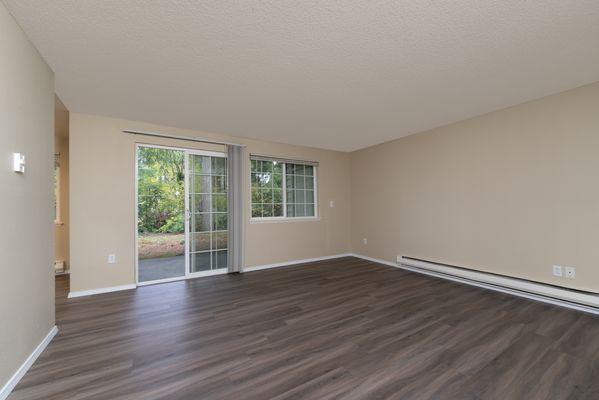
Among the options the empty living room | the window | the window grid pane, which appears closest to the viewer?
the empty living room

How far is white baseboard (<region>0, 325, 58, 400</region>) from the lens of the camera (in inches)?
61.7

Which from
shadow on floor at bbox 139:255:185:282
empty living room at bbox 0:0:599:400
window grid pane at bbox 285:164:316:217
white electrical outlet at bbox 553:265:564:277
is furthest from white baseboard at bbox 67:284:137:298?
white electrical outlet at bbox 553:265:564:277

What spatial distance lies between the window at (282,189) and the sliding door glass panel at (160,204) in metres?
2.62

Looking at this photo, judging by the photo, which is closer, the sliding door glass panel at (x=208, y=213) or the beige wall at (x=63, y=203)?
the sliding door glass panel at (x=208, y=213)

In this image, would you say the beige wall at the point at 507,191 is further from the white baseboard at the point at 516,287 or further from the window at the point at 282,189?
the window at the point at 282,189

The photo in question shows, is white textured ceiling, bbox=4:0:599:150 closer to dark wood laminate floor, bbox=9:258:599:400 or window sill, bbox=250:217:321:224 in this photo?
window sill, bbox=250:217:321:224

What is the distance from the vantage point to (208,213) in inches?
171

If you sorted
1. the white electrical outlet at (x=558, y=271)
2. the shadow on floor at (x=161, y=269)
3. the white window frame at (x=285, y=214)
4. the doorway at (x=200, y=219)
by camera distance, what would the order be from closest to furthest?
the white electrical outlet at (x=558, y=271) → the doorway at (x=200, y=219) → the shadow on floor at (x=161, y=269) → the white window frame at (x=285, y=214)

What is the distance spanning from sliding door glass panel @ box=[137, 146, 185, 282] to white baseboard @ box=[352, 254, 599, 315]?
5506 mm

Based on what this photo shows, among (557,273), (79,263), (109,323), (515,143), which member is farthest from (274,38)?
(557,273)

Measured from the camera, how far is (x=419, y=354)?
2.03m

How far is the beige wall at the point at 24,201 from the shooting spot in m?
1.60

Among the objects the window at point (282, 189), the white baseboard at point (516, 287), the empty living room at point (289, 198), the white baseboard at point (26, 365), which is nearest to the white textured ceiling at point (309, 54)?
the empty living room at point (289, 198)

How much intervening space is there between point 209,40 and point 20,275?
211cm
